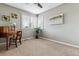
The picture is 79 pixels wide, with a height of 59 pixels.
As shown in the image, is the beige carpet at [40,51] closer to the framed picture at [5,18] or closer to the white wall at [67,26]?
the white wall at [67,26]

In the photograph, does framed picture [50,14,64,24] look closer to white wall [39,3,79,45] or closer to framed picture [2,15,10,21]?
white wall [39,3,79,45]

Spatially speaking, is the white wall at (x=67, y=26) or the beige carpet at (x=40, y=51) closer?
the beige carpet at (x=40, y=51)

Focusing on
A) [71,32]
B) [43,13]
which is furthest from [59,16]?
[43,13]

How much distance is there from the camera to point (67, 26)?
4.41 metres

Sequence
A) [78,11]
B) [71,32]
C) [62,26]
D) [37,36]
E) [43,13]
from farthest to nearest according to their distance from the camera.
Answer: [37,36]
[43,13]
[62,26]
[71,32]
[78,11]

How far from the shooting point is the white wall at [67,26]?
3.95m

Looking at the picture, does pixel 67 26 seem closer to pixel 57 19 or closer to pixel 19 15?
pixel 57 19

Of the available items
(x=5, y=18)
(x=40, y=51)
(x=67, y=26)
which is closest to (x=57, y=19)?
(x=67, y=26)

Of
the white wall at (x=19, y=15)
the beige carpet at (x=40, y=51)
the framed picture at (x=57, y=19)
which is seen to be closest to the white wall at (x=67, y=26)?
the framed picture at (x=57, y=19)

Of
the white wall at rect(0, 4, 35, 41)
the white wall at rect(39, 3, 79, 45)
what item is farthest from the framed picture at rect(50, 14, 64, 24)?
the white wall at rect(0, 4, 35, 41)

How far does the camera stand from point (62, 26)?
15.6 feet

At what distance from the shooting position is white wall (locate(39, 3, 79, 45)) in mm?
3947

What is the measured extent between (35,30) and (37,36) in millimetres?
551

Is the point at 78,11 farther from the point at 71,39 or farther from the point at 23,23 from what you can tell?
the point at 23,23
